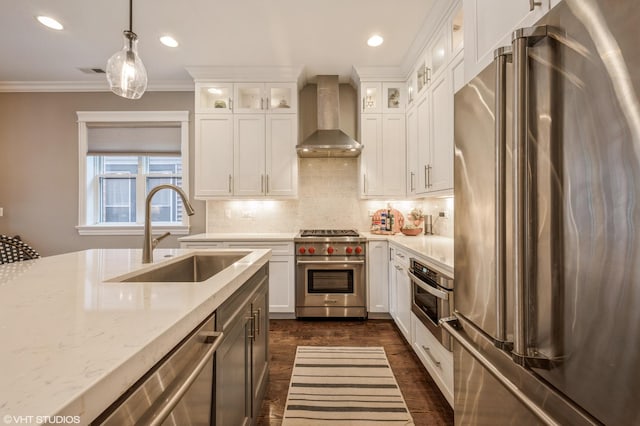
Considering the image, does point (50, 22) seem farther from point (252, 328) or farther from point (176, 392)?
point (176, 392)

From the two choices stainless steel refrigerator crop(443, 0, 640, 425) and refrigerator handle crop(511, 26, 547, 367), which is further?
refrigerator handle crop(511, 26, 547, 367)

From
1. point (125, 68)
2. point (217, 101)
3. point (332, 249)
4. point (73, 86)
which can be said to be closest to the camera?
point (125, 68)

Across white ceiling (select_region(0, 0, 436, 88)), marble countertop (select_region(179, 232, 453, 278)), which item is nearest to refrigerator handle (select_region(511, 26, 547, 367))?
marble countertop (select_region(179, 232, 453, 278))

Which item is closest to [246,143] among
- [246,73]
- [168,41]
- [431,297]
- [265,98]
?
[265,98]

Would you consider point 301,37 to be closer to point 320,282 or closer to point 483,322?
point 320,282

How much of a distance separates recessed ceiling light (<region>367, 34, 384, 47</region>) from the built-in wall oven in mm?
2164

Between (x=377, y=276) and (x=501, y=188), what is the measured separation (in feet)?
8.17

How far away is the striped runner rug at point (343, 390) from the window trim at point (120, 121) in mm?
2528

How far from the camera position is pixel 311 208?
156 inches

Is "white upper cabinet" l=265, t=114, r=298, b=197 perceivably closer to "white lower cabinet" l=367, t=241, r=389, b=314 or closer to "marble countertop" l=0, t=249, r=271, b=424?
"white lower cabinet" l=367, t=241, r=389, b=314

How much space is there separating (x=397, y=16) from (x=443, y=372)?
2811 millimetres

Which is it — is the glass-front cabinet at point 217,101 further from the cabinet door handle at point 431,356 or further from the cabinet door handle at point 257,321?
the cabinet door handle at point 431,356

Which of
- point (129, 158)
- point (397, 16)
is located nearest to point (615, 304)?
point (397, 16)

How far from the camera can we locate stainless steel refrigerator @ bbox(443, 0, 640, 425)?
23.2 inches
